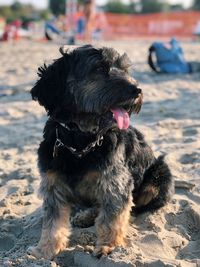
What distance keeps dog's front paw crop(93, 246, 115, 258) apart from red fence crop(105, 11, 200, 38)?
3511 centimetres

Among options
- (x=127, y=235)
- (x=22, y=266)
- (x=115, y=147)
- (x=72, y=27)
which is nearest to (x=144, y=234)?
(x=127, y=235)

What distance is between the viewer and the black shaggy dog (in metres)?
4.09

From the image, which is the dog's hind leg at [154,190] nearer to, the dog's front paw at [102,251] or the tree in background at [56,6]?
the dog's front paw at [102,251]

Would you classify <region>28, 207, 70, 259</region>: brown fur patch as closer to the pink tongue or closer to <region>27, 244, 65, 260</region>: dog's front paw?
<region>27, 244, 65, 260</region>: dog's front paw

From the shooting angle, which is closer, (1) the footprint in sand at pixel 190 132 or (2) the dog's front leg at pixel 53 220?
(2) the dog's front leg at pixel 53 220

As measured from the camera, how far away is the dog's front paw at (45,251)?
4230 millimetres

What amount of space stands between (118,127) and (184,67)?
32.8 feet

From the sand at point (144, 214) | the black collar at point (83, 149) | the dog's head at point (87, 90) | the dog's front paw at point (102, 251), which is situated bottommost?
the sand at point (144, 214)

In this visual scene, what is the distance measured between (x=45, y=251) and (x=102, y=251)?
507mm

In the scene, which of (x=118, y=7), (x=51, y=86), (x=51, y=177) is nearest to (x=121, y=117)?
(x=51, y=86)

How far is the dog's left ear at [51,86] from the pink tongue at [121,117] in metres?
0.48

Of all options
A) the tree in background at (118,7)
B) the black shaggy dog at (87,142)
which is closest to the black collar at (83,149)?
the black shaggy dog at (87,142)

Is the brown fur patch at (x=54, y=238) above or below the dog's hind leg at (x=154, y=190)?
below

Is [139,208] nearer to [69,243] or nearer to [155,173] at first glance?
[155,173]
